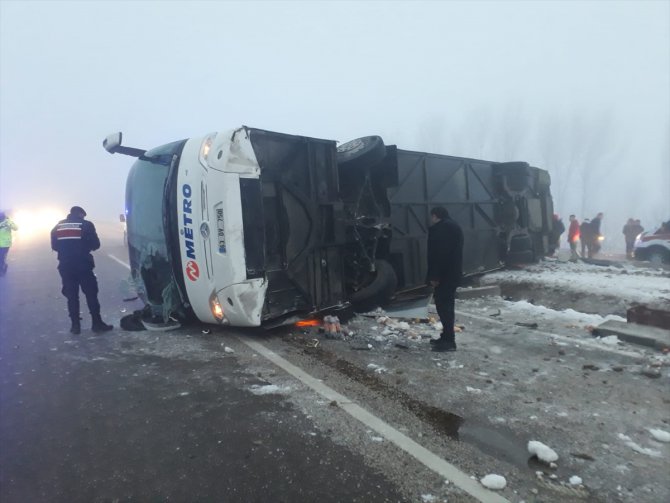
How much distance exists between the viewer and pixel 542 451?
259 centimetres

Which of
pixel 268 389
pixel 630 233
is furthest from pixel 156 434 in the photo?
pixel 630 233

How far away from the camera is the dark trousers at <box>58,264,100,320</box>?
17.6 feet

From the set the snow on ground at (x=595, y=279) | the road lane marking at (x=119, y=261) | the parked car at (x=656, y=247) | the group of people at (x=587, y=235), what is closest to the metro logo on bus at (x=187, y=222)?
the snow on ground at (x=595, y=279)

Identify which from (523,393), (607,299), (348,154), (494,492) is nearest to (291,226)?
(348,154)

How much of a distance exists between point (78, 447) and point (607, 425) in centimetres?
351

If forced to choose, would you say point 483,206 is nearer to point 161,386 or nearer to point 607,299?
point 607,299

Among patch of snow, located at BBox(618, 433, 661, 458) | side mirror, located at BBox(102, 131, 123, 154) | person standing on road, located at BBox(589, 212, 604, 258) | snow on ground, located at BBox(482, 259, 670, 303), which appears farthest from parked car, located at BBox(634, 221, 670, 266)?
side mirror, located at BBox(102, 131, 123, 154)

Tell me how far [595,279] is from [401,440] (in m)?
7.76

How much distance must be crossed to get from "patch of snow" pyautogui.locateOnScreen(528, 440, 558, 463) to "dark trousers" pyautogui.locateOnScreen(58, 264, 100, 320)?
5.11 meters

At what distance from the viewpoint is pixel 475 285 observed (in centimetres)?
867

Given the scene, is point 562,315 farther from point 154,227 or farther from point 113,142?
point 113,142

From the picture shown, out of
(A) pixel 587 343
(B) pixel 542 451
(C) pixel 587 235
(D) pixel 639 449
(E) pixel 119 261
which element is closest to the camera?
(B) pixel 542 451

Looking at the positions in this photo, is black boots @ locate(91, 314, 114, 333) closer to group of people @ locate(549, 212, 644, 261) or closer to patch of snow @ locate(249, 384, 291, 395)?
patch of snow @ locate(249, 384, 291, 395)

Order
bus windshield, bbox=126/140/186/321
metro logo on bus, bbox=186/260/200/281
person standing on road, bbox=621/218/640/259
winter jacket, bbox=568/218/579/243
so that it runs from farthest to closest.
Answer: person standing on road, bbox=621/218/640/259 → winter jacket, bbox=568/218/579/243 → bus windshield, bbox=126/140/186/321 → metro logo on bus, bbox=186/260/200/281
